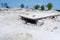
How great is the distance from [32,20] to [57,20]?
2085mm

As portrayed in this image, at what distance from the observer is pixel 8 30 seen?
37.3 feet

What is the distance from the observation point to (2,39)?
9.84 meters

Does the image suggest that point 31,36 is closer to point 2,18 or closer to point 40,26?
point 40,26

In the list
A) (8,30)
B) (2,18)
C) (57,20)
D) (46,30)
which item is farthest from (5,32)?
(57,20)

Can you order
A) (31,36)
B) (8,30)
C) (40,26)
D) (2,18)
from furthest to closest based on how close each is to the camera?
(2,18)
(40,26)
(8,30)
(31,36)

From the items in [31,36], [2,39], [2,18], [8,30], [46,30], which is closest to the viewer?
[2,39]

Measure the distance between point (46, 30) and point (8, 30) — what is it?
96.1 inches

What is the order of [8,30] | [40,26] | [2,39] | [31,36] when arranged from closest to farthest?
1. [2,39]
2. [31,36]
3. [8,30]
4. [40,26]

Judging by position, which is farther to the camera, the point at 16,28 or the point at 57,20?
the point at 57,20

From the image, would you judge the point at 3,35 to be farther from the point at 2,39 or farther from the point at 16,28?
the point at 16,28

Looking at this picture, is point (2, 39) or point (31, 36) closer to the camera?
point (2, 39)

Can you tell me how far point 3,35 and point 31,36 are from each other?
152 cm

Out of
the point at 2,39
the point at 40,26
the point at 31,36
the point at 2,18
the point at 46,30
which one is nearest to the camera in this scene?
the point at 2,39

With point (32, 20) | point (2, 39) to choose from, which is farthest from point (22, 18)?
point (2, 39)
